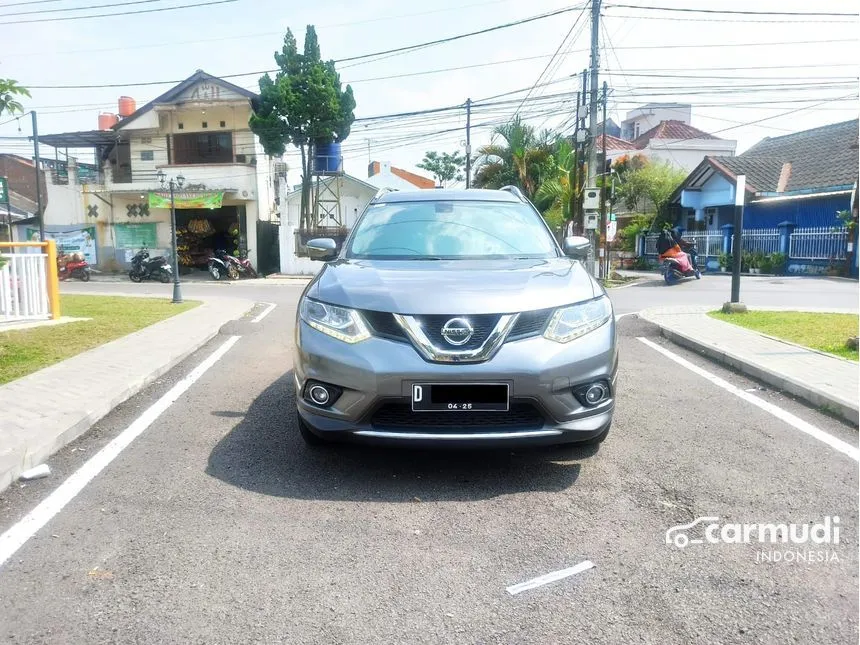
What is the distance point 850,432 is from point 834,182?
22395 millimetres

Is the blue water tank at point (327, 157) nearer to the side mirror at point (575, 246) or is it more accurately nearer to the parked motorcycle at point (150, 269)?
the parked motorcycle at point (150, 269)

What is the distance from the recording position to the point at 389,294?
3.61 meters

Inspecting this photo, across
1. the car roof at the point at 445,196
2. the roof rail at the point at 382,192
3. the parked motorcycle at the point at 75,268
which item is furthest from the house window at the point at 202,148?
the car roof at the point at 445,196

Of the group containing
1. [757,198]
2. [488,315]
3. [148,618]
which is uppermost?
[757,198]

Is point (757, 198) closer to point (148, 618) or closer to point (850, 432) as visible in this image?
point (850, 432)

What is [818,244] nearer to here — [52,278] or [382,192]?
[382,192]

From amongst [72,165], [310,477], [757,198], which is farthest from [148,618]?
[72,165]

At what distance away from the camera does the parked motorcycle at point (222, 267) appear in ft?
80.0

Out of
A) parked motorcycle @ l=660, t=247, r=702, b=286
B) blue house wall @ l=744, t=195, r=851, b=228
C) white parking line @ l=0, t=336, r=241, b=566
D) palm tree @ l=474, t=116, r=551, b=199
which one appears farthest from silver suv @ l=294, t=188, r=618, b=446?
blue house wall @ l=744, t=195, r=851, b=228

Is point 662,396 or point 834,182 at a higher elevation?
point 834,182

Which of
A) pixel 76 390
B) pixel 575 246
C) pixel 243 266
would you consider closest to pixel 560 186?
pixel 243 266

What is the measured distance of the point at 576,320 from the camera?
12.0ft

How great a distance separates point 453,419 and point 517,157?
70.9ft

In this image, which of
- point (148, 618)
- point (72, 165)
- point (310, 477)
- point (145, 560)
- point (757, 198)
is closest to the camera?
point (148, 618)
